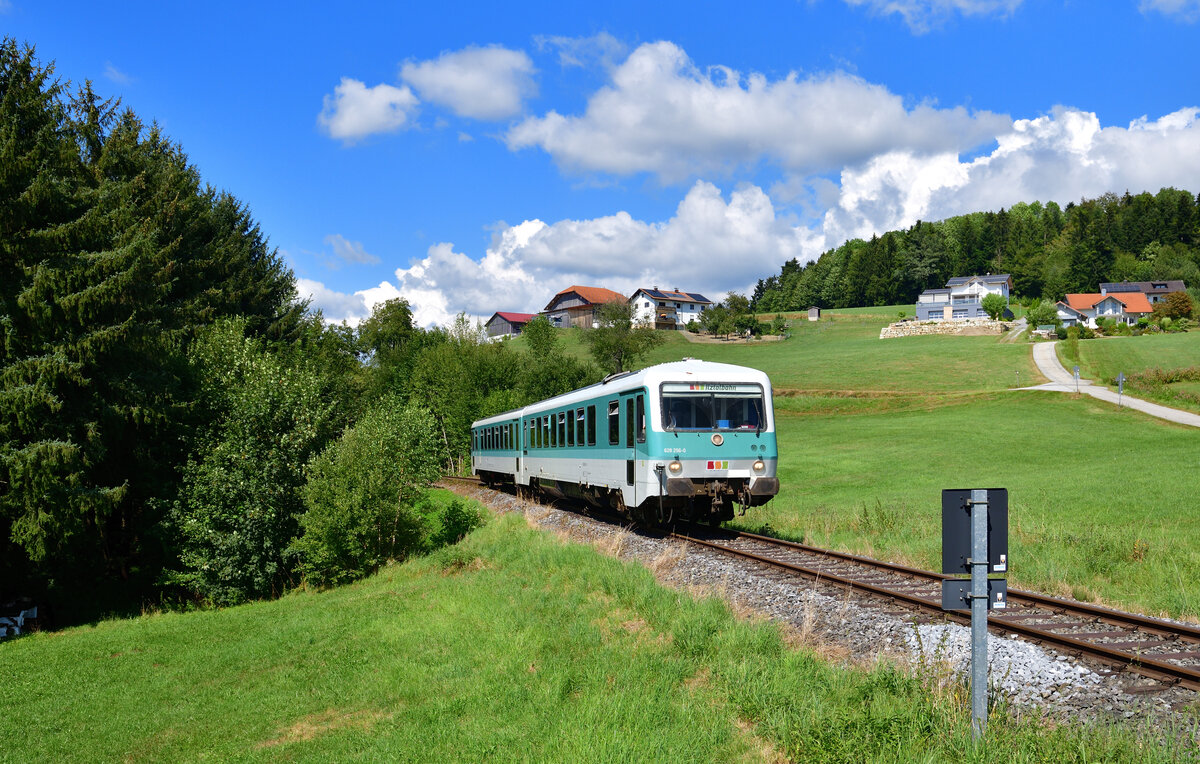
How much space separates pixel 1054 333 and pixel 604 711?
9147 centimetres

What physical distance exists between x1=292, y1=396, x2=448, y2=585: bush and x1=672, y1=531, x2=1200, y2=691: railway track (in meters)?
10.1

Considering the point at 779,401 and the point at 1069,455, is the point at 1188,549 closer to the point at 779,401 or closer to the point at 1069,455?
the point at 1069,455

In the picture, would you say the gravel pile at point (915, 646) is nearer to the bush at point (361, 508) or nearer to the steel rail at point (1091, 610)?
the steel rail at point (1091, 610)

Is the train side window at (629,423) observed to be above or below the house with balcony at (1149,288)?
below

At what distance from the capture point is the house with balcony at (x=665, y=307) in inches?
5374

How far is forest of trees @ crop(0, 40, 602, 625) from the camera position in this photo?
1889 centimetres

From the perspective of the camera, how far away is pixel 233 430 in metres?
22.4

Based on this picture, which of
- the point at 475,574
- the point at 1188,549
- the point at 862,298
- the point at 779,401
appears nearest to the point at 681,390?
the point at 475,574

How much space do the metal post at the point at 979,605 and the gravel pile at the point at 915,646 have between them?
47.4 inches

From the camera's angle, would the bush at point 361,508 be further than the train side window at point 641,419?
Yes

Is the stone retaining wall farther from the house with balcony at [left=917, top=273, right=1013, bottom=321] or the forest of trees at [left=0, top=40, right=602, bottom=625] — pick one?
the forest of trees at [left=0, top=40, right=602, bottom=625]

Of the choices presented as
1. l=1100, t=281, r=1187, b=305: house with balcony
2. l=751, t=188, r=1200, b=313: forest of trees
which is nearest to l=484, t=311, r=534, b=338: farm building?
l=751, t=188, r=1200, b=313: forest of trees

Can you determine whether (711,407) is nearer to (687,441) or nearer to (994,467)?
(687,441)

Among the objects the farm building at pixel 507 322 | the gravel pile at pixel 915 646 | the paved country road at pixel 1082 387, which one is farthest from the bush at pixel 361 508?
the farm building at pixel 507 322
